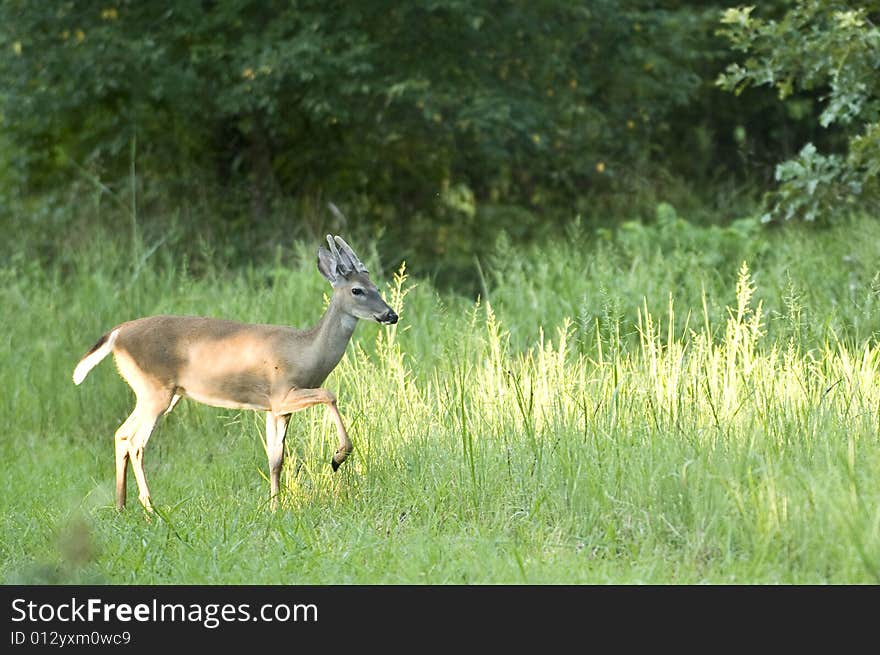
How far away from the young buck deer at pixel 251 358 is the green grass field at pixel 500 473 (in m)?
0.45

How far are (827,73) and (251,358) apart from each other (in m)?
6.07

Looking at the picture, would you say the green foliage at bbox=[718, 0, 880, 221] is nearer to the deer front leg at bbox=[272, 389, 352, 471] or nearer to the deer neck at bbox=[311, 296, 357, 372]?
the deer neck at bbox=[311, 296, 357, 372]

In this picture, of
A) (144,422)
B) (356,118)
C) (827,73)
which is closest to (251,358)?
Answer: (144,422)

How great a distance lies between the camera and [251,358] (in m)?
6.08

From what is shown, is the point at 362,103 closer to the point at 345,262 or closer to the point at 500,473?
the point at 345,262

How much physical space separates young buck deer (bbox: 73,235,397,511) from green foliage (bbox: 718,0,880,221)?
15.2 ft

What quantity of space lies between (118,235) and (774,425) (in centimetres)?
884

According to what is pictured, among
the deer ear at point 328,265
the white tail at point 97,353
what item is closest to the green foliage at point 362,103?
the white tail at point 97,353

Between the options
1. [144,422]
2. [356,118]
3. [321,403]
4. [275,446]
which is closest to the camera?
[321,403]

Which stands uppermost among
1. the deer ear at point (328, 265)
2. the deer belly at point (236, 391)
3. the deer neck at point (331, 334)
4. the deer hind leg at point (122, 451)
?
the deer ear at point (328, 265)

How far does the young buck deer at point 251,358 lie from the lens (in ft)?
19.8

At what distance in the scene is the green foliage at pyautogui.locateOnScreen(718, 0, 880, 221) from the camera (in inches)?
380

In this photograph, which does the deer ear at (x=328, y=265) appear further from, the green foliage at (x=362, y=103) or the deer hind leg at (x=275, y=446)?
the green foliage at (x=362, y=103)

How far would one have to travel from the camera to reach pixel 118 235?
1345 cm
